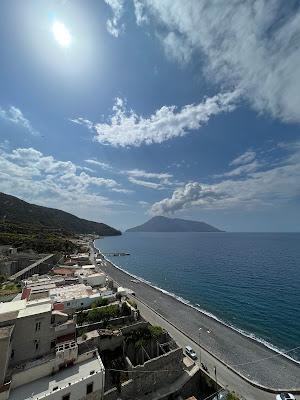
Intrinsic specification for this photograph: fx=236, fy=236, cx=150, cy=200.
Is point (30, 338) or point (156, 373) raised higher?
point (30, 338)

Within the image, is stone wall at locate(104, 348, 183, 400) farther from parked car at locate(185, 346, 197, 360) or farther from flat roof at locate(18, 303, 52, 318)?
flat roof at locate(18, 303, 52, 318)

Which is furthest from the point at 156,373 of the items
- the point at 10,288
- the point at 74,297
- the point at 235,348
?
the point at 10,288

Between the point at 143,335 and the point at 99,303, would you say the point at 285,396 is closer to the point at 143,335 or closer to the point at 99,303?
the point at 143,335

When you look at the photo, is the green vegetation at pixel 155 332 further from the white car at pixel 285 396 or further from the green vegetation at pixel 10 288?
the green vegetation at pixel 10 288

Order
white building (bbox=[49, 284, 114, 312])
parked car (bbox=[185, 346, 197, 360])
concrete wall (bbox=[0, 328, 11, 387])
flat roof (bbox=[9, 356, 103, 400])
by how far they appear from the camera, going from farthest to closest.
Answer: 1. white building (bbox=[49, 284, 114, 312])
2. parked car (bbox=[185, 346, 197, 360])
3. flat roof (bbox=[9, 356, 103, 400])
4. concrete wall (bbox=[0, 328, 11, 387])

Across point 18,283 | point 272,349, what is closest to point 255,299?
point 272,349

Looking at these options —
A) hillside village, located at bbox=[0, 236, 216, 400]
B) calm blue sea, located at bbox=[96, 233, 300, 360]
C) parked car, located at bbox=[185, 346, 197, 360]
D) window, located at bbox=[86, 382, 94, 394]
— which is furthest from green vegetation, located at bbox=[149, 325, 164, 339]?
calm blue sea, located at bbox=[96, 233, 300, 360]
